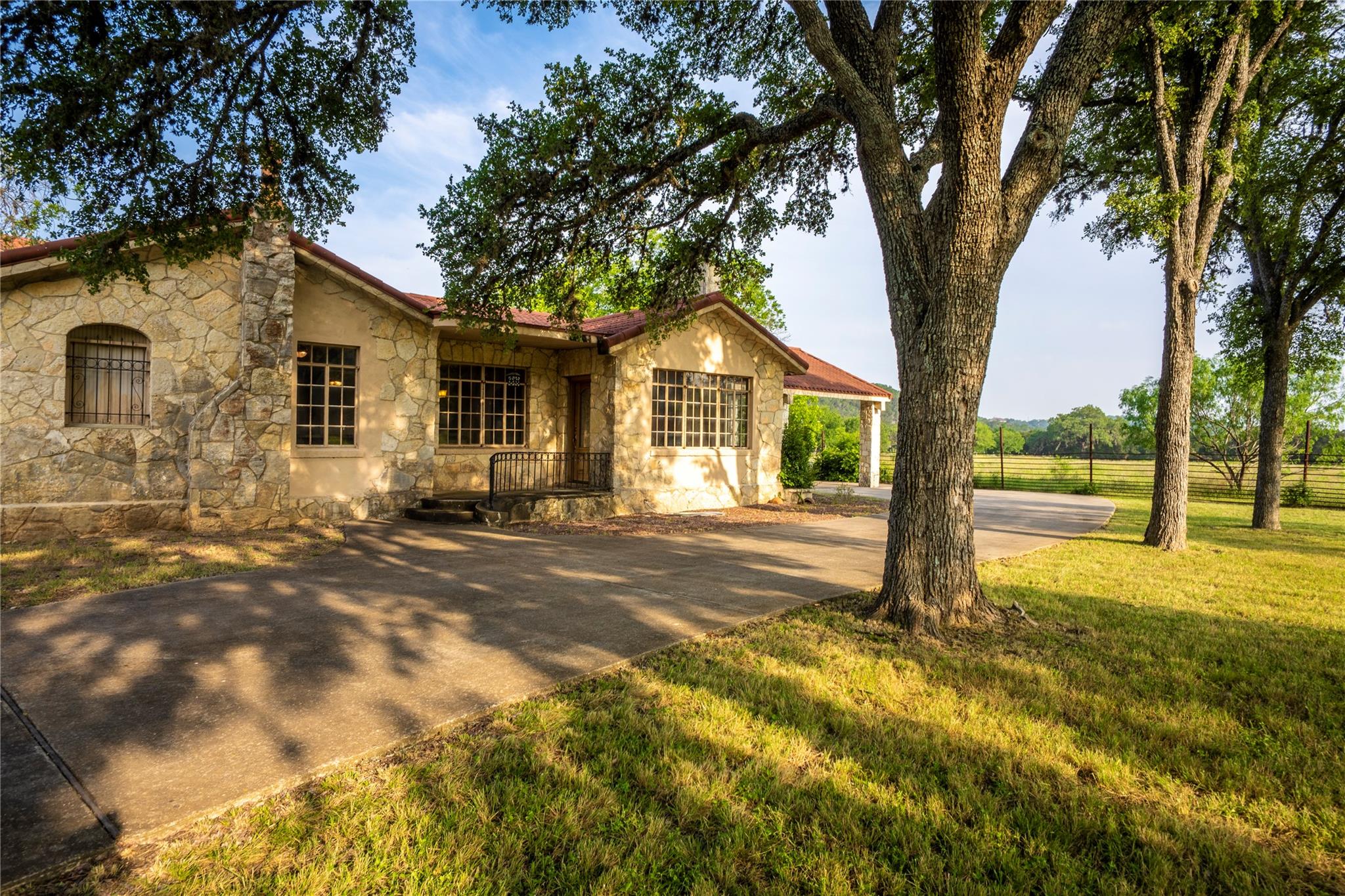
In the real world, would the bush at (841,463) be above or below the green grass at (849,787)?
above

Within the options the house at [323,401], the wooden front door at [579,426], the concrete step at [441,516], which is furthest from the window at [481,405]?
the concrete step at [441,516]

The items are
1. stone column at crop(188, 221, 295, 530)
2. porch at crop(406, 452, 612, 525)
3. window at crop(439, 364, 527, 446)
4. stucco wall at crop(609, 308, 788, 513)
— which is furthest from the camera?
window at crop(439, 364, 527, 446)

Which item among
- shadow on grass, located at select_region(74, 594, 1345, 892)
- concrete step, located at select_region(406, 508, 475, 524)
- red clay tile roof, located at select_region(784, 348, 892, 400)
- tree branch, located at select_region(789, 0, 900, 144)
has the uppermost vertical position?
tree branch, located at select_region(789, 0, 900, 144)

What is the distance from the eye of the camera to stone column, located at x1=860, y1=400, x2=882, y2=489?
74.3 ft

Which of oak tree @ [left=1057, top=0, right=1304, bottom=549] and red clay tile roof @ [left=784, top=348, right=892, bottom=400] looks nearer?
oak tree @ [left=1057, top=0, right=1304, bottom=549]

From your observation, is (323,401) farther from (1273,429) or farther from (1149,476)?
(1149,476)

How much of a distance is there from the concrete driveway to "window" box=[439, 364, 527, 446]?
15.2 feet

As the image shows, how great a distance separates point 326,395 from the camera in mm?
11000

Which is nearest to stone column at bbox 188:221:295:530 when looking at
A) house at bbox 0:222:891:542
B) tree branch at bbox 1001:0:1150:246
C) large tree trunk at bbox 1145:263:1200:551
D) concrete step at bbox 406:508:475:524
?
house at bbox 0:222:891:542

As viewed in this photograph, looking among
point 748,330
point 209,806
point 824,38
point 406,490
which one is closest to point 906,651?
point 209,806

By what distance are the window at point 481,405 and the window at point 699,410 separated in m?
3.00

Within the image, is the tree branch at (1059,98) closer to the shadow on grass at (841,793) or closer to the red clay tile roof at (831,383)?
the shadow on grass at (841,793)

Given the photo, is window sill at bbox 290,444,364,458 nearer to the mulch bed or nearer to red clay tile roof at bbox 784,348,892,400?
the mulch bed

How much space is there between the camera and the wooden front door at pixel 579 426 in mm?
14195
